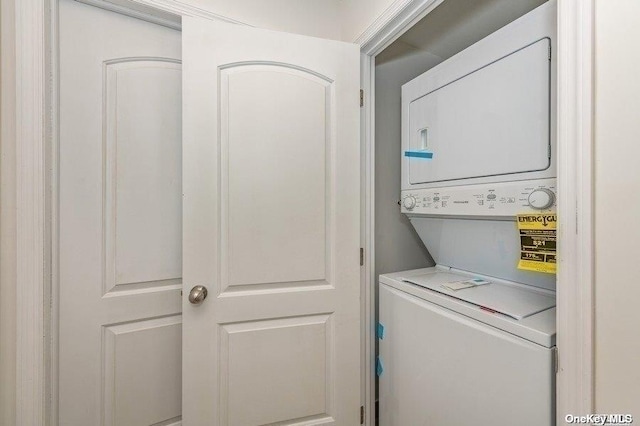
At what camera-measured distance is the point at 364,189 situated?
1.43m

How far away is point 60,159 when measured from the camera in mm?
1050

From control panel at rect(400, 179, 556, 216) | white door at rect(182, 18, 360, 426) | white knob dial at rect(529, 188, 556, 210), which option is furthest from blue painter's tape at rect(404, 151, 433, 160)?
white knob dial at rect(529, 188, 556, 210)

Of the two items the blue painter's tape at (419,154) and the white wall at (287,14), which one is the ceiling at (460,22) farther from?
the blue painter's tape at (419,154)

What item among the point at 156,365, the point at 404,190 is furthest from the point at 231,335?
the point at 404,190

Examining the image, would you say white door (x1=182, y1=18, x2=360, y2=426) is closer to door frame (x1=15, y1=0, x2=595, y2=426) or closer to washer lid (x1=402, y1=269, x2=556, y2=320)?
door frame (x1=15, y1=0, x2=595, y2=426)

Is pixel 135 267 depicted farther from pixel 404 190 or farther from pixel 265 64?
pixel 404 190

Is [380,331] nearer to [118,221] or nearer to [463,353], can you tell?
[463,353]

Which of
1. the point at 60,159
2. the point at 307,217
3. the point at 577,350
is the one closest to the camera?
the point at 577,350

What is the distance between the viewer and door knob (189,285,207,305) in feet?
3.66

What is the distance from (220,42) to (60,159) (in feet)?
2.46

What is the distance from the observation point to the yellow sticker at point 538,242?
2.65 feet

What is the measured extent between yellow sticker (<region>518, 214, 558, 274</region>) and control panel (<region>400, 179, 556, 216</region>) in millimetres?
41

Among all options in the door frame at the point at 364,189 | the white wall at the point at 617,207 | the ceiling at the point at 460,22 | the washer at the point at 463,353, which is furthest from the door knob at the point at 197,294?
the ceiling at the point at 460,22

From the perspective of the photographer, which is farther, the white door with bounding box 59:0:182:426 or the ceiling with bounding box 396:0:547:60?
the ceiling with bounding box 396:0:547:60
